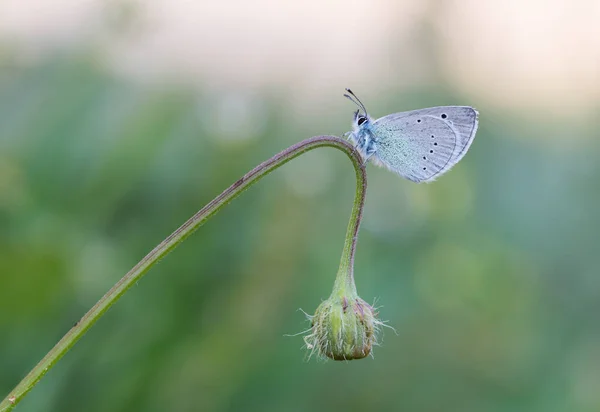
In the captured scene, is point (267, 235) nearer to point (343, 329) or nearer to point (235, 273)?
point (235, 273)

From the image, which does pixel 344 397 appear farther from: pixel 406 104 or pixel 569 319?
pixel 406 104

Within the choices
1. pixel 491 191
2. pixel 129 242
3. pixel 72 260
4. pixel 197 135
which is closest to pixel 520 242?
pixel 491 191

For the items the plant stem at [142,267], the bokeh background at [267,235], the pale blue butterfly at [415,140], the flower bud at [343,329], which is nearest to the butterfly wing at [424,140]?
the pale blue butterfly at [415,140]

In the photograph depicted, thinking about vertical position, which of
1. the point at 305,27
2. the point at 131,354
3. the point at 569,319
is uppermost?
the point at 305,27

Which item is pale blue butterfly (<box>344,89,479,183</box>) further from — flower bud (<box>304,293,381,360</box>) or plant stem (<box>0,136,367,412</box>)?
plant stem (<box>0,136,367,412</box>)

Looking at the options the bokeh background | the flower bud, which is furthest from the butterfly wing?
the bokeh background

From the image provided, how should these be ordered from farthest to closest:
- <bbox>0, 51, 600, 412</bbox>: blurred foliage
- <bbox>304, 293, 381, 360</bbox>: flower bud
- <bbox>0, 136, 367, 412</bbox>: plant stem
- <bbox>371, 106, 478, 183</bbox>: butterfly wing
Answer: <bbox>0, 51, 600, 412</bbox>: blurred foliage, <bbox>371, 106, 478, 183</bbox>: butterfly wing, <bbox>304, 293, 381, 360</bbox>: flower bud, <bbox>0, 136, 367, 412</bbox>: plant stem
